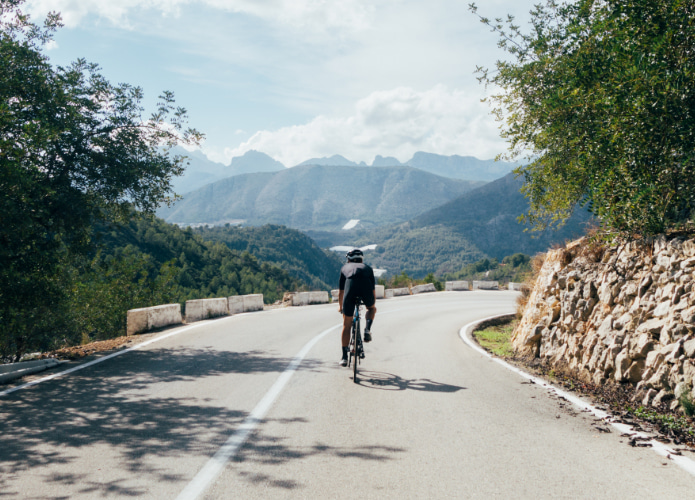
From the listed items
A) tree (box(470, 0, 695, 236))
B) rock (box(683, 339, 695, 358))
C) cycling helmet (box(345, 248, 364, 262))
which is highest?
tree (box(470, 0, 695, 236))

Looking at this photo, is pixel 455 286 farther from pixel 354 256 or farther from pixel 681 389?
pixel 681 389

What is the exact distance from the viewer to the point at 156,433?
14.6 ft

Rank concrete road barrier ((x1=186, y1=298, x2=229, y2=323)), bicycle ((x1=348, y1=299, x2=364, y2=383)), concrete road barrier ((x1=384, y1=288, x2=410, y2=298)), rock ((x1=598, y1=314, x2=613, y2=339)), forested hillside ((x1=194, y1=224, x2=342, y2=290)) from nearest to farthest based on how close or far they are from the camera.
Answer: rock ((x1=598, y1=314, x2=613, y2=339)) < bicycle ((x1=348, y1=299, x2=364, y2=383)) < concrete road barrier ((x1=186, y1=298, x2=229, y2=323)) < concrete road barrier ((x1=384, y1=288, x2=410, y2=298)) < forested hillside ((x1=194, y1=224, x2=342, y2=290))

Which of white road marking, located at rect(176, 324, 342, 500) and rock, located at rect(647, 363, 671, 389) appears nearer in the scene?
white road marking, located at rect(176, 324, 342, 500)

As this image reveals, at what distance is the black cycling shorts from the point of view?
7.28m

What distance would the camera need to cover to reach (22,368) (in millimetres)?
7164

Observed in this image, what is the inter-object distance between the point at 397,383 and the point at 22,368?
19.0 ft

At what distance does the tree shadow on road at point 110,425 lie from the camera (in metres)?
3.55

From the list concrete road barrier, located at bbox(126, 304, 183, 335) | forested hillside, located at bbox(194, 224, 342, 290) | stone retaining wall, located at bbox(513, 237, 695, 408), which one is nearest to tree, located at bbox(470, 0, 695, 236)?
stone retaining wall, located at bbox(513, 237, 695, 408)

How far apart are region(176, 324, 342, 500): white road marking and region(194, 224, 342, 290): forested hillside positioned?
135m

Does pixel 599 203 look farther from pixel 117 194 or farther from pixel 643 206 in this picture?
pixel 117 194

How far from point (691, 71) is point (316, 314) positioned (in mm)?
14004

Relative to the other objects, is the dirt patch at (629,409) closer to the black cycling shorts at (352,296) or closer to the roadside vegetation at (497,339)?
the roadside vegetation at (497,339)

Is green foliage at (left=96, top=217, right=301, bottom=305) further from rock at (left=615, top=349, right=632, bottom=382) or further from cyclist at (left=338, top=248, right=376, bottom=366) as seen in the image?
rock at (left=615, top=349, right=632, bottom=382)
